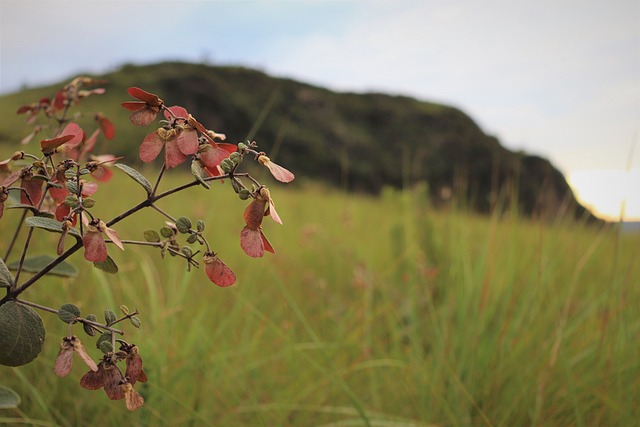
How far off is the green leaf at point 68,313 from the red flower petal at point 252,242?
0.21 m

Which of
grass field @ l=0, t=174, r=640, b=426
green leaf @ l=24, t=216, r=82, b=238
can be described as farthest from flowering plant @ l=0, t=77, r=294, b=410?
grass field @ l=0, t=174, r=640, b=426

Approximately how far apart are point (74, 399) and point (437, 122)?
14908 millimetres

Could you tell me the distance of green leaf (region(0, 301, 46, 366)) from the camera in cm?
60

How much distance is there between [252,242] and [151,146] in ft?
0.50

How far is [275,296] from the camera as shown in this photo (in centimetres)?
266

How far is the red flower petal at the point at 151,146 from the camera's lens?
568 millimetres

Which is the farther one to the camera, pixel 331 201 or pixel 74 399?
pixel 331 201

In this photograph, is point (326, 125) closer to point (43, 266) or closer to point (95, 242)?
point (43, 266)

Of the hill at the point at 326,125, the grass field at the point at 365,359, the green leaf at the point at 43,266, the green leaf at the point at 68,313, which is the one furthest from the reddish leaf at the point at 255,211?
the hill at the point at 326,125

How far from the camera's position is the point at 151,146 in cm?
58

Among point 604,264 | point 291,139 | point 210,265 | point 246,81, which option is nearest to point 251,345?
point 210,265

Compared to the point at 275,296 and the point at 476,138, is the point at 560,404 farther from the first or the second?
the point at 476,138

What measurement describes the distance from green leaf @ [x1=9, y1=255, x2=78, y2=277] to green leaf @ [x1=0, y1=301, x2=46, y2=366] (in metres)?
0.20

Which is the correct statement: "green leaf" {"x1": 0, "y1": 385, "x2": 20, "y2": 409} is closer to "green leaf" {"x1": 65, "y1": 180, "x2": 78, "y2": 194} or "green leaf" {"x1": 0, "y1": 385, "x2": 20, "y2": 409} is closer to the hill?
"green leaf" {"x1": 65, "y1": 180, "x2": 78, "y2": 194}
